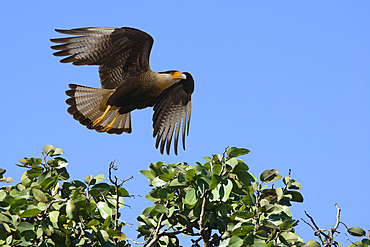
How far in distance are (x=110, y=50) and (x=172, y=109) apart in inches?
74.8

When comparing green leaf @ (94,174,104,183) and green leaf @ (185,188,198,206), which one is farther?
green leaf @ (94,174,104,183)

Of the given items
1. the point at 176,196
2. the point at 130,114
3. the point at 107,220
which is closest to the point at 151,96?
the point at 130,114

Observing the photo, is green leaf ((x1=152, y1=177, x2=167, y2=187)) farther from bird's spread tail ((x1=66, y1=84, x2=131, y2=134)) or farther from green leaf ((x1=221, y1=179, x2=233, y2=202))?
bird's spread tail ((x1=66, y1=84, x2=131, y2=134))

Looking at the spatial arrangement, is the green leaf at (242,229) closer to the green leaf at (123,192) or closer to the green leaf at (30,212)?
the green leaf at (123,192)

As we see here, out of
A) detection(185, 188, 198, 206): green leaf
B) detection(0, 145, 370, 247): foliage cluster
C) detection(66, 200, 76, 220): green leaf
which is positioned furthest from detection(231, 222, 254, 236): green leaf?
detection(66, 200, 76, 220): green leaf

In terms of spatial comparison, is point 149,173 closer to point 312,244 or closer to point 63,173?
point 63,173

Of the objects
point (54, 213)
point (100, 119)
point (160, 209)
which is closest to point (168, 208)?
point (160, 209)

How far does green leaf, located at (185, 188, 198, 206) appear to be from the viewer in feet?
11.5

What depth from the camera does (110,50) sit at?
6668 mm

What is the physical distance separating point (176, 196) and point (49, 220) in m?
1.10

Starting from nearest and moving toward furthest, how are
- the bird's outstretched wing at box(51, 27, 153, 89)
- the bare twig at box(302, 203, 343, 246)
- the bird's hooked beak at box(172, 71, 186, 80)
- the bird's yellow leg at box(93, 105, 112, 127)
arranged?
the bare twig at box(302, 203, 343, 246) → the bird's outstretched wing at box(51, 27, 153, 89) → the bird's hooked beak at box(172, 71, 186, 80) → the bird's yellow leg at box(93, 105, 112, 127)

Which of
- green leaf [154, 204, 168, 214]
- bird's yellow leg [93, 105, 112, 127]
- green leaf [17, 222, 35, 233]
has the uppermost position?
bird's yellow leg [93, 105, 112, 127]

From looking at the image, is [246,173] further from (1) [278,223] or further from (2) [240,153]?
(1) [278,223]

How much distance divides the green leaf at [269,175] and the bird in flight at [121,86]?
3607 mm
